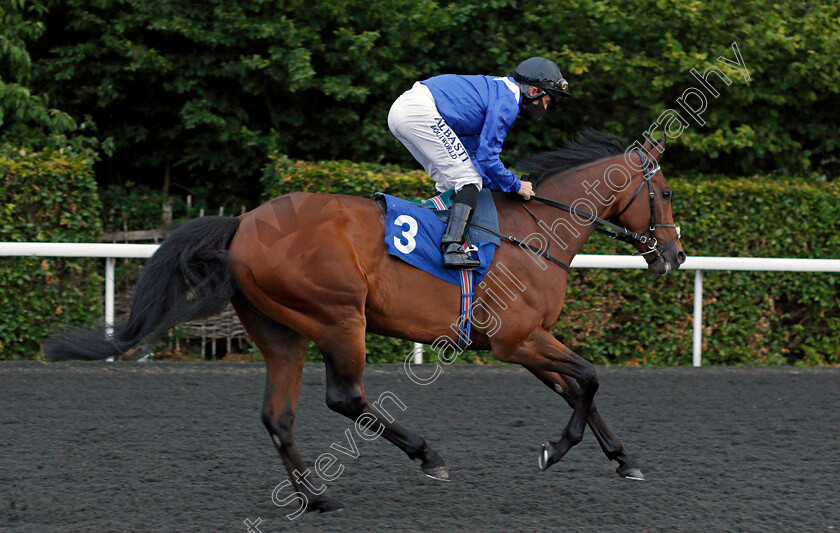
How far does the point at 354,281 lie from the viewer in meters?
3.73

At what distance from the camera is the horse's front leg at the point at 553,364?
13.0 ft

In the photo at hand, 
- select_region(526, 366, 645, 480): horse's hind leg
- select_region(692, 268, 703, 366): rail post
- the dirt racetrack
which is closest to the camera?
the dirt racetrack

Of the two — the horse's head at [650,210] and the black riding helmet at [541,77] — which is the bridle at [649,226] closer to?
the horse's head at [650,210]

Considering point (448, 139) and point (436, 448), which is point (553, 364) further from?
point (448, 139)

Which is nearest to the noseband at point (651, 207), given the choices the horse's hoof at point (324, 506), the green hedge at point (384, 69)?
the horse's hoof at point (324, 506)

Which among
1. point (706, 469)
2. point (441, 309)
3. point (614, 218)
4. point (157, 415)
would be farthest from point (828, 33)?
point (157, 415)

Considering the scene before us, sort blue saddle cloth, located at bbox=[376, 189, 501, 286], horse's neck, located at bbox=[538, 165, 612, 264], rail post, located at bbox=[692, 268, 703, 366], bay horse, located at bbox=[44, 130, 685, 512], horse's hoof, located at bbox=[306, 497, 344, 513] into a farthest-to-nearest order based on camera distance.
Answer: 1. rail post, located at bbox=[692, 268, 703, 366]
2. horse's neck, located at bbox=[538, 165, 612, 264]
3. blue saddle cloth, located at bbox=[376, 189, 501, 286]
4. bay horse, located at bbox=[44, 130, 685, 512]
5. horse's hoof, located at bbox=[306, 497, 344, 513]

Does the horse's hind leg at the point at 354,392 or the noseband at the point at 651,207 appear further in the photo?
the noseband at the point at 651,207

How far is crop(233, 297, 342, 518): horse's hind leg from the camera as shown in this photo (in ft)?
12.1

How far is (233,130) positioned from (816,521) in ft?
21.8

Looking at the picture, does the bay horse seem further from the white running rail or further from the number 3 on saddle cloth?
the white running rail

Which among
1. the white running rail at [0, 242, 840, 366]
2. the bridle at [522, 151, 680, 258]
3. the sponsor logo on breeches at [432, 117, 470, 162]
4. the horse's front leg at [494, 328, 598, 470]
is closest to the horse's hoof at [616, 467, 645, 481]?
the horse's front leg at [494, 328, 598, 470]

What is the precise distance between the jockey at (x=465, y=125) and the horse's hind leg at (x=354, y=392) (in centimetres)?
62

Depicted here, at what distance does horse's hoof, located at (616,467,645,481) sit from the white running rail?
9.21ft
